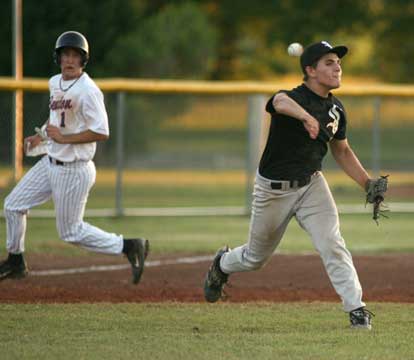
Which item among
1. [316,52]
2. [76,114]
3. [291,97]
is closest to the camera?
[291,97]

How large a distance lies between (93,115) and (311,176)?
7.26 ft

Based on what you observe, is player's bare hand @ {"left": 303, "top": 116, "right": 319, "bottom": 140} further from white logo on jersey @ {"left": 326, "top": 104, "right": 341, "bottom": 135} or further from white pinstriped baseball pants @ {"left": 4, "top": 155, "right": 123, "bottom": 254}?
white pinstriped baseball pants @ {"left": 4, "top": 155, "right": 123, "bottom": 254}

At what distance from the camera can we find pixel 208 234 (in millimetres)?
14445

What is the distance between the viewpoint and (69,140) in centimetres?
891

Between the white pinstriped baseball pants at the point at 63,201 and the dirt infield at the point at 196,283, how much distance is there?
0.41m

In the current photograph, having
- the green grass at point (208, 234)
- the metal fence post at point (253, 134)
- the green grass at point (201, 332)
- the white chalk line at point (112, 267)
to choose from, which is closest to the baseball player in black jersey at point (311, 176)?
the green grass at point (201, 332)

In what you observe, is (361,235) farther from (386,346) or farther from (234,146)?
(386,346)

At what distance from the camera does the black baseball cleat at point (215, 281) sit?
8.18 metres

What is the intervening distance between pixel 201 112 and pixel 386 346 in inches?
450

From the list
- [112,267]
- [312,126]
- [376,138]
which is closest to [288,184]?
[312,126]

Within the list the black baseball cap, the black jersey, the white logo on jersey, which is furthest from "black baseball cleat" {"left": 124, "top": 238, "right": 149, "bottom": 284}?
the black baseball cap

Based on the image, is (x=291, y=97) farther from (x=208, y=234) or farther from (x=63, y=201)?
(x=208, y=234)

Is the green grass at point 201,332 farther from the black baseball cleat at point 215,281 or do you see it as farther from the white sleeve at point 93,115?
the white sleeve at point 93,115

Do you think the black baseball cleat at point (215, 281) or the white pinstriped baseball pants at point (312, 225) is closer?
the white pinstriped baseball pants at point (312, 225)
